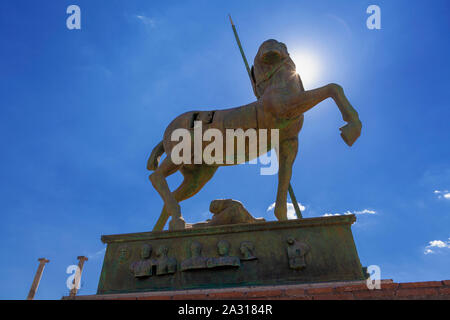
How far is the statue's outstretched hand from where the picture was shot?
13.7ft

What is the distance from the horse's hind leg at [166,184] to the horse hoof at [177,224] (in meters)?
0.15

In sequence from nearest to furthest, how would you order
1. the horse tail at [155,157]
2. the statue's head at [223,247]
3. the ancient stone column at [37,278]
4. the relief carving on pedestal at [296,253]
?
the relief carving on pedestal at [296,253]
the statue's head at [223,247]
the horse tail at [155,157]
the ancient stone column at [37,278]

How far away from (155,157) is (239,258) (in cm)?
255

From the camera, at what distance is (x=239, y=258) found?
377cm

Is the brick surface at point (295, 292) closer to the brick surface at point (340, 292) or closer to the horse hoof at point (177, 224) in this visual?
the brick surface at point (340, 292)

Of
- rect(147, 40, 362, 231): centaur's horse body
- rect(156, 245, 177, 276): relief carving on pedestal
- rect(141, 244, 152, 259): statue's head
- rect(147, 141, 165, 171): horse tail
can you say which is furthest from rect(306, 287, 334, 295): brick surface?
rect(147, 141, 165, 171): horse tail

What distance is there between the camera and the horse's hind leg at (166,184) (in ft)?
15.8

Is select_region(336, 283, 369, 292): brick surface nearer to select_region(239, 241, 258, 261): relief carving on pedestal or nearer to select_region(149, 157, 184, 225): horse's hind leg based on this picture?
select_region(239, 241, 258, 261): relief carving on pedestal

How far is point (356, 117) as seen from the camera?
14.1 ft

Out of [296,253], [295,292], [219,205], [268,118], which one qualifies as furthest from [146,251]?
[268,118]

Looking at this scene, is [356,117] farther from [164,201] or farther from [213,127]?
[164,201]

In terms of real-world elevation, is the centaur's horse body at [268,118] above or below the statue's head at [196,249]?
above

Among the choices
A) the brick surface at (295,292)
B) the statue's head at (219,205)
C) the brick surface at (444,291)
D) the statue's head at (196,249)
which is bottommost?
the brick surface at (444,291)

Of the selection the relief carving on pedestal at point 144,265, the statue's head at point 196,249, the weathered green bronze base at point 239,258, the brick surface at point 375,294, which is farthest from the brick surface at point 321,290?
→ the relief carving on pedestal at point 144,265
